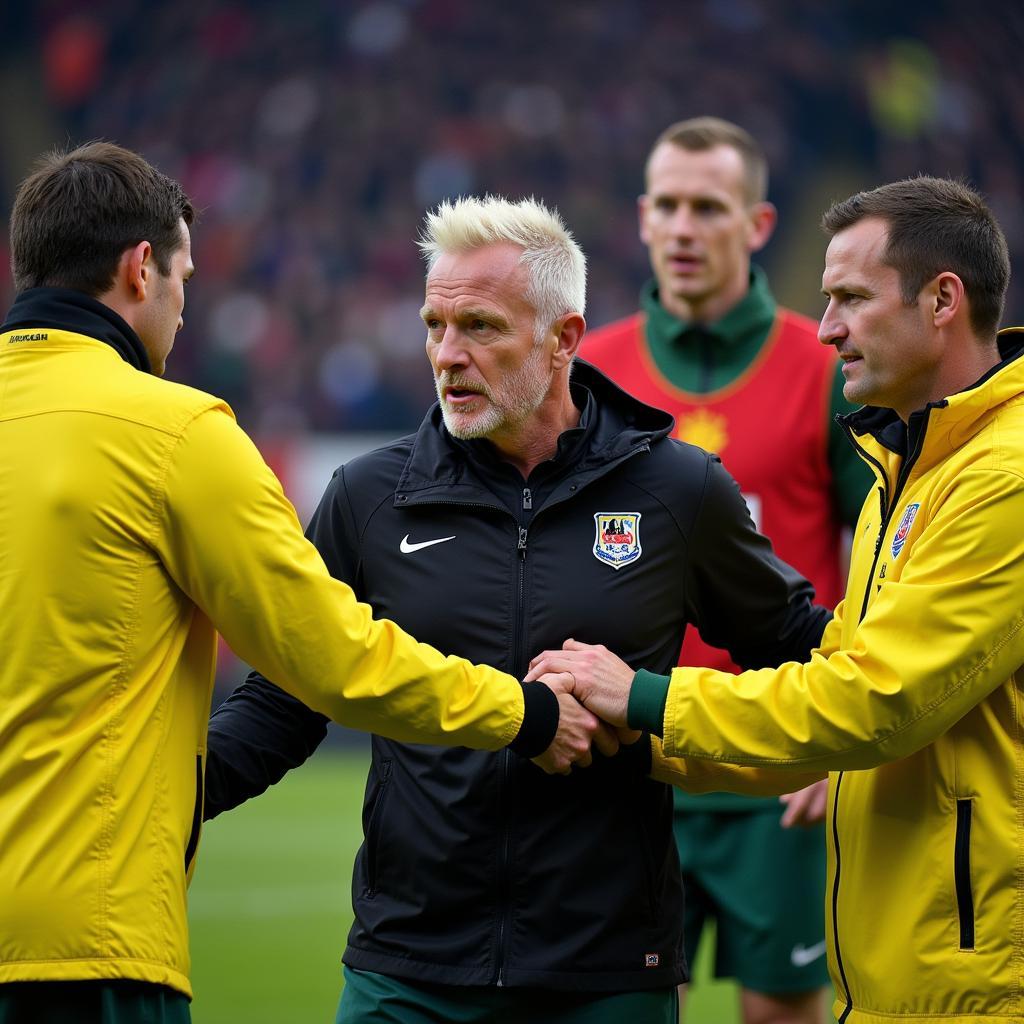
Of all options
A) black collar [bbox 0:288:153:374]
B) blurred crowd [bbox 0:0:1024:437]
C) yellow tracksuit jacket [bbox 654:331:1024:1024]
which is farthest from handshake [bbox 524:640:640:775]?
blurred crowd [bbox 0:0:1024:437]

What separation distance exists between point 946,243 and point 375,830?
57.5 inches

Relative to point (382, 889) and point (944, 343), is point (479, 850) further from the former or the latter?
point (944, 343)

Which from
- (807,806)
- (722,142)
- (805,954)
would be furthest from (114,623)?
(722,142)

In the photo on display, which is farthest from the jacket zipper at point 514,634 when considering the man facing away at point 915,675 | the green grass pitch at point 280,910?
the green grass pitch at point 280,910

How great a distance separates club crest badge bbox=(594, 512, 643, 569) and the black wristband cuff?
12.1 inches

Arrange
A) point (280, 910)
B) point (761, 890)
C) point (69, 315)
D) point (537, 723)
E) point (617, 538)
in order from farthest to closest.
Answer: point (280, 910) → point (761, 890) → point (617, 538) → point (537, 723) → point (69, 315)

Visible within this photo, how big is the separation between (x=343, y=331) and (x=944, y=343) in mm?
12657

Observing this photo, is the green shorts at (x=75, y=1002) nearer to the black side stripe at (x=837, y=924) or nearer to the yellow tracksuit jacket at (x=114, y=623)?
the yellow tracksuit jacket at (x=114, y=623)

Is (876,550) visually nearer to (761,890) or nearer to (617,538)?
(617,538)

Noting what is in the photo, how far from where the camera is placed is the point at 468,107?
1656cm

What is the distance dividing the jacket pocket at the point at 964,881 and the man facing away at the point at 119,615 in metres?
0.77

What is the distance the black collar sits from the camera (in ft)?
8.29

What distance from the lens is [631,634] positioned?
292 centimetres

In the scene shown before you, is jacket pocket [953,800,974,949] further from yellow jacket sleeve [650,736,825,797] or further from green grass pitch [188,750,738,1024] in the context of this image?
green grass pitch [188,750,738,1024]
